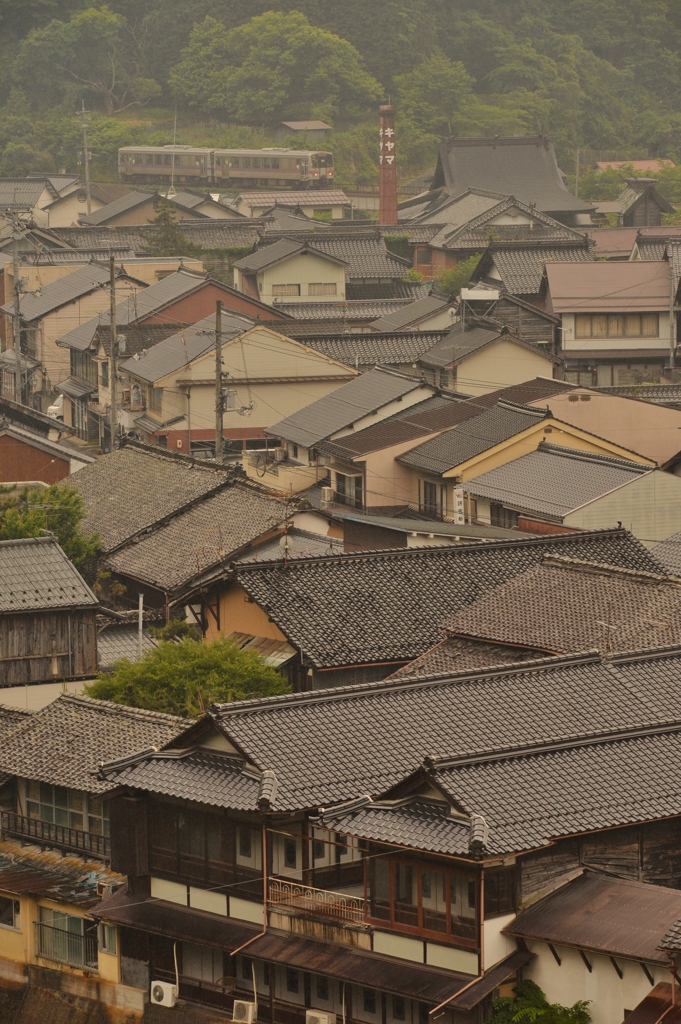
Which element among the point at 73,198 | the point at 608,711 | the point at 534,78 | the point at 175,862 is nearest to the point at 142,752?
the point at 175,862

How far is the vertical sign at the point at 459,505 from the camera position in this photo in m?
35.6

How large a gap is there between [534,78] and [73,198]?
120 ft

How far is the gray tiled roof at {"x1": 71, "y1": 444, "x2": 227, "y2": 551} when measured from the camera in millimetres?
34219

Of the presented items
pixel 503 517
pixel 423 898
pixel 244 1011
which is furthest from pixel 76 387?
pixel 423 898

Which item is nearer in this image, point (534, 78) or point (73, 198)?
point (73, 198)

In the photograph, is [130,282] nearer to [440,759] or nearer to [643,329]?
[643,329]

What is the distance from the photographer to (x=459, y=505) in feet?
118

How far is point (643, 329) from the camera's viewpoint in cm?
5178

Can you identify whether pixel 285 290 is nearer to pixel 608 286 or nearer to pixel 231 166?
pixel 608 286

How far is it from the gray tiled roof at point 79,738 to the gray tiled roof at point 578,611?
16.8 ft

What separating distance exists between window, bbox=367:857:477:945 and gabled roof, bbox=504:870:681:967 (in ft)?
1.47

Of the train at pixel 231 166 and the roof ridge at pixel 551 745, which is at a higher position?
the train at pixel 231 166

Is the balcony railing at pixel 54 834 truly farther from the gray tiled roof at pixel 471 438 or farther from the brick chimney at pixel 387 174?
the brick chimney at pixel 387 174

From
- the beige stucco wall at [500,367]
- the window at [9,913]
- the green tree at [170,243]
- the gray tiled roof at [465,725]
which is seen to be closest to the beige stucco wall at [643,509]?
the gray tiled roof at [465,725]
